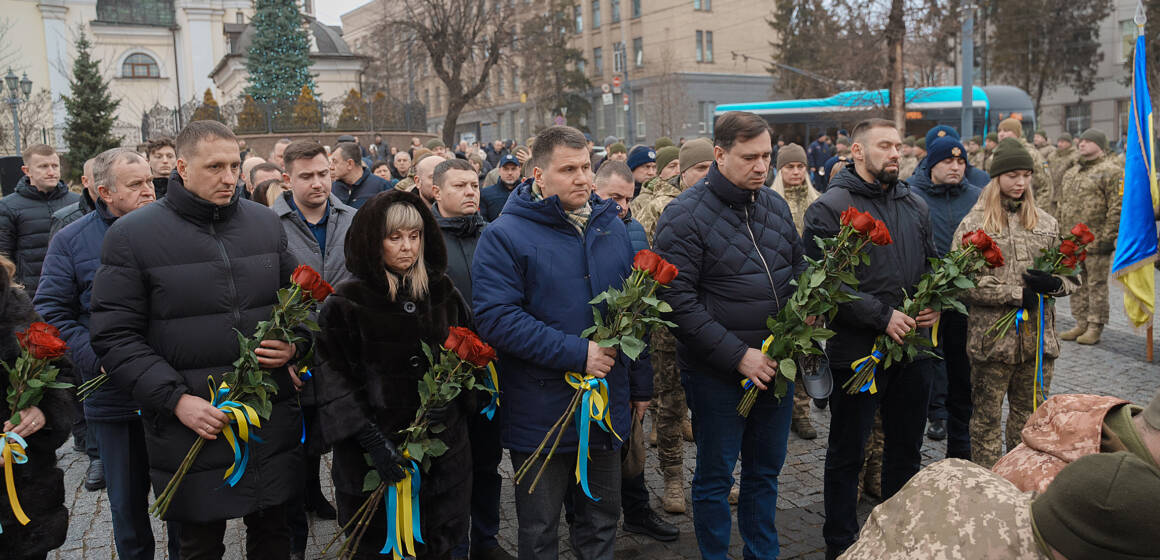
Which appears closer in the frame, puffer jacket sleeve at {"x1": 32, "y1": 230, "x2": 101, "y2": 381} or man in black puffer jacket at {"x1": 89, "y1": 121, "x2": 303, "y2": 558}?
man in black puffer jacket at {"x1": 89, "y1": 121, "x2": 303, "y2": 558}

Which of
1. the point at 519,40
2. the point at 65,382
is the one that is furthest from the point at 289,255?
the point at 519,40

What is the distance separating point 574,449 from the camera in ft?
12.1

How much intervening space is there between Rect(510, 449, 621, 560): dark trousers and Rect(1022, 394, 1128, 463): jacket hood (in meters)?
1.83

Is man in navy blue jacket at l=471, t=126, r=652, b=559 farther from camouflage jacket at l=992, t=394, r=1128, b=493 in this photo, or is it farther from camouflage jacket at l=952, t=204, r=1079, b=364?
camouflage jacket at l=952, t=204, r=1079, b=364

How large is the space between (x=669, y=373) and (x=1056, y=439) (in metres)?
3.56

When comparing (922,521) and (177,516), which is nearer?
(922,521)

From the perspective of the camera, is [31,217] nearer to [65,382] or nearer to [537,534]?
[65,382]

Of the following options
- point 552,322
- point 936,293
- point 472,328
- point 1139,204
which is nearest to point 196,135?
point 472,328

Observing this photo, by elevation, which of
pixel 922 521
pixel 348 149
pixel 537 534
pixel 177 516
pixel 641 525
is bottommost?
pixel 641 525

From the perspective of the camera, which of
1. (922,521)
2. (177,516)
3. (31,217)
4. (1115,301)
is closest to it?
(922,521)

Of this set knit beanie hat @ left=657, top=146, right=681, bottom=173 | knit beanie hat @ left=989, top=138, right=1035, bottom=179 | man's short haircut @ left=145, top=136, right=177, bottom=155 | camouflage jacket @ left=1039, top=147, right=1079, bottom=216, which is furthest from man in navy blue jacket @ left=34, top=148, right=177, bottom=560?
camouflage jacket @ left=1039, top=147, right=1079, bottom=216

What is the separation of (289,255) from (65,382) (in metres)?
1.07

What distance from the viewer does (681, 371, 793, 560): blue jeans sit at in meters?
4.00

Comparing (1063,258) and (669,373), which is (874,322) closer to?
(1063,258)
